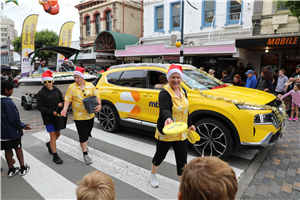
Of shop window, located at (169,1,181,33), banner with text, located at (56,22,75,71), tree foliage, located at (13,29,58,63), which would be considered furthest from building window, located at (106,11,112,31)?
tree foliage, located at (13,29,58,63)

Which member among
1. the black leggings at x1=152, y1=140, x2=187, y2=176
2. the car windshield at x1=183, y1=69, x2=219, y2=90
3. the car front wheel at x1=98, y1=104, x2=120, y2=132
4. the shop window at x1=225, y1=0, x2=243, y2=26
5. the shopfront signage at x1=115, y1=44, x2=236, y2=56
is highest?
the shop window at x1=225, y1=0, x2=243, y2=26

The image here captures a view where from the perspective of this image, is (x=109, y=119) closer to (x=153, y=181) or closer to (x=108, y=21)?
(x=153, y=181)

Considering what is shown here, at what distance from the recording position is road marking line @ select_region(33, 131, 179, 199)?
10.3 ft

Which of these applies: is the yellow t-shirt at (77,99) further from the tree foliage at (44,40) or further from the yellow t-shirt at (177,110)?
the tree foliage at (44,40)

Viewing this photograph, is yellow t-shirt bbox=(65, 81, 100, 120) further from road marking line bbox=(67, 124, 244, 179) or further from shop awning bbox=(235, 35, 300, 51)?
shop awning bbox=(235, 35, 300, 51)

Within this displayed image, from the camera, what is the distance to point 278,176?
3488mm

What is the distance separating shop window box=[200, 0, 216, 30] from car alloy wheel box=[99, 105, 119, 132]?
11672 mm

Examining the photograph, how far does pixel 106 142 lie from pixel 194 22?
1307 centimetres

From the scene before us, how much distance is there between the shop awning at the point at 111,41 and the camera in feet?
Result: 59.9

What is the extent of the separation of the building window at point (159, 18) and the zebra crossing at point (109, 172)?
14.2 metres

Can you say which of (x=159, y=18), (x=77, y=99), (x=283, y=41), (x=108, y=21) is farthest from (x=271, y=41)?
(x=108, y=21)

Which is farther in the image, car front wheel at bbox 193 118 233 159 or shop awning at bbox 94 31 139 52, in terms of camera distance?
shop awning at bbox 94 31 139 52

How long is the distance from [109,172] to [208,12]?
14.3m

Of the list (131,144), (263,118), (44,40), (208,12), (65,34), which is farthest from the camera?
(44,40)
